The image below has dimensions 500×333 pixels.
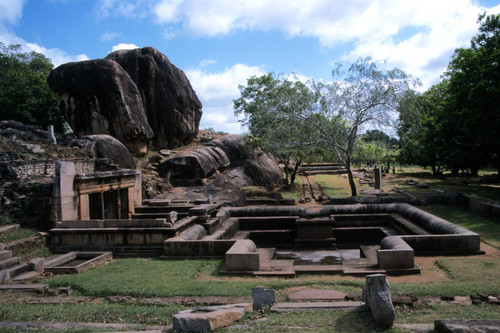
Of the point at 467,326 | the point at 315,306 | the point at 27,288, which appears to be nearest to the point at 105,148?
the point at 27,288

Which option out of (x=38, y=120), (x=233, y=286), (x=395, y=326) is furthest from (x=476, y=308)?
(x=38, y=120)

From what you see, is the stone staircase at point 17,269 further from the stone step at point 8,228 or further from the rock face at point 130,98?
the rock face at point 130,98

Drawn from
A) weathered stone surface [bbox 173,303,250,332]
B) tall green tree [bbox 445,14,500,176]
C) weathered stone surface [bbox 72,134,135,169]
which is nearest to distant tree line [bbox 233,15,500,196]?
tall green tree [bbox 445,14,500,176]

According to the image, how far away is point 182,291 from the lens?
7383mm

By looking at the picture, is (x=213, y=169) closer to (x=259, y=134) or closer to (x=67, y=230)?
(x=259, y=134)

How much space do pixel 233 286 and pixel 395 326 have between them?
357cm

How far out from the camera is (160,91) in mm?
31172

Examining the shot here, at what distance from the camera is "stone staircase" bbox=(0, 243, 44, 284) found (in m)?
8.57

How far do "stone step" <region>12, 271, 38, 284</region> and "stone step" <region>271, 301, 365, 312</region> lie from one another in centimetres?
657

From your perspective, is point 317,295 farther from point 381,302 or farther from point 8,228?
point 8,228

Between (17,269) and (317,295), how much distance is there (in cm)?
765

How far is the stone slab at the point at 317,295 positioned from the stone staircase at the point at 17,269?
264 inches

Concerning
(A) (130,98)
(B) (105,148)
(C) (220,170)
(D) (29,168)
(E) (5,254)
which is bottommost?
(E) (5,254)

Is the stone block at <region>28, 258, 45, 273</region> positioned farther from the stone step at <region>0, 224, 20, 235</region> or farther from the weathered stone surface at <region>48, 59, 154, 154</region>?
the weathered stone surface at <region>48, 59, 154, 154</region>
